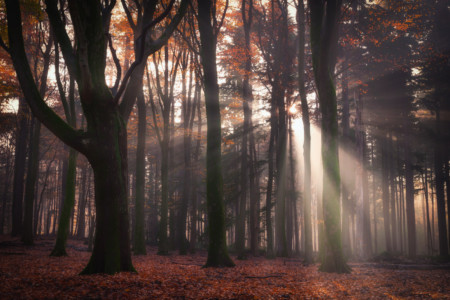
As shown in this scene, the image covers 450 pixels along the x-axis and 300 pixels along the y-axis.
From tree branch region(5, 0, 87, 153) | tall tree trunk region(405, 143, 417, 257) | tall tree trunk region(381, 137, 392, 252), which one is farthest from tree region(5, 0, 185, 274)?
tall tree trunk region(381, 137, 392, 252)

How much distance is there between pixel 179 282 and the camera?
5.95 metres

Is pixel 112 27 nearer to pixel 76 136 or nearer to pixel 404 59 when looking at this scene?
pixel 76 136

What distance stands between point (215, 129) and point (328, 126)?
3516 millimetres

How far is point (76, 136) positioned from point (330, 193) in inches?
272

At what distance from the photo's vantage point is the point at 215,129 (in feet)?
31.1

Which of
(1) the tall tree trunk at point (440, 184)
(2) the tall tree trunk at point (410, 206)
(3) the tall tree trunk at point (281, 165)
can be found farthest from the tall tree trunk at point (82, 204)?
(1) the tall tree trunk at point (440, 184)

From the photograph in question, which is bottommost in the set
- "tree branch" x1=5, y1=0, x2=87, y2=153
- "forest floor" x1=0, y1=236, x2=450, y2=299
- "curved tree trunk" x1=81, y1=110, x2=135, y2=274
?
"forest floor" x1=0, y1=236, x2=450, y2=299

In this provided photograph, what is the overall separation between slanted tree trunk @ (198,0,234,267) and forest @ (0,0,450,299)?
0.04m

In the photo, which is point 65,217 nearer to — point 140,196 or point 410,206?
point 140,196

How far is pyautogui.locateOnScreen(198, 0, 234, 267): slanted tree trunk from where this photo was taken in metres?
8.82

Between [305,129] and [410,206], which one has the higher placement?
[305,129]

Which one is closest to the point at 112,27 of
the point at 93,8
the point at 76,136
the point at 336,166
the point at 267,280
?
the point at 93,8

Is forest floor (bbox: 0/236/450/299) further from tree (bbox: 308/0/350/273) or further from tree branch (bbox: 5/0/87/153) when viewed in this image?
tree branch (bbox: 5/0/87/153)

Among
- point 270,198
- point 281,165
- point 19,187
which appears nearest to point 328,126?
point 281,165
